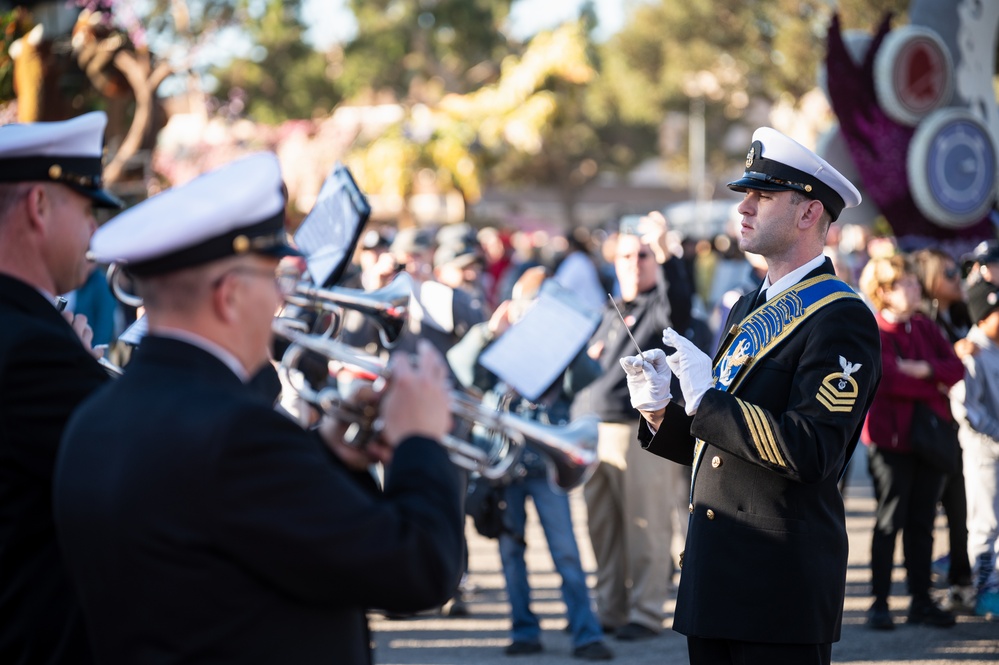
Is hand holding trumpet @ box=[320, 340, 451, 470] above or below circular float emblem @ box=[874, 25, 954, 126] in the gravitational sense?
below

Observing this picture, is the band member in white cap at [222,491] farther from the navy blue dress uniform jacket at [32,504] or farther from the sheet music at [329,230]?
the sheet music at [329,230]

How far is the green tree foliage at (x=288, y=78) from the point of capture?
34719 millimetres

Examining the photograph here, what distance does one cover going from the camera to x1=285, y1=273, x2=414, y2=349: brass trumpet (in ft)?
11.6

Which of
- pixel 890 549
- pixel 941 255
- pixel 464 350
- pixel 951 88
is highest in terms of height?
pixel 951 88

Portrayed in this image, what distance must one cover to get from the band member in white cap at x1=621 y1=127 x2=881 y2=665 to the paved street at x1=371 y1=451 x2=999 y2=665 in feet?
10.2

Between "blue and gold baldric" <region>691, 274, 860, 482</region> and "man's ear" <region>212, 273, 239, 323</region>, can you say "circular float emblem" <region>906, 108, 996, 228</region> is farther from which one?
"man's ear" <region>212, 273, 239, 323</region>

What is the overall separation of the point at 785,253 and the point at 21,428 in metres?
2.20

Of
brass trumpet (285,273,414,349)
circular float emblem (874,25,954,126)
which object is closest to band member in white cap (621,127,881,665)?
brass trumpet (285,273,414,349)

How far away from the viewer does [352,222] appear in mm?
4000

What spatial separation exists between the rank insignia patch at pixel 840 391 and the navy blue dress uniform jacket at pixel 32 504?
6.32ft

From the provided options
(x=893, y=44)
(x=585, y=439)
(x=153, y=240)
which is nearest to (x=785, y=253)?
(x=585, y=439)

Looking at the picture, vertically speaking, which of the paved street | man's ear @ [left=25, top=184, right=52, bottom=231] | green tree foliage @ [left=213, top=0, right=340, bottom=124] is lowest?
the paved street

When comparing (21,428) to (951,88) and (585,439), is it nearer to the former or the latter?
(585,439)

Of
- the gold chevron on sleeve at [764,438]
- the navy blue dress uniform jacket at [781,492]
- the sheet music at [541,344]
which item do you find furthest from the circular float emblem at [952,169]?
the gold chevron on sleeve at [764,438]
